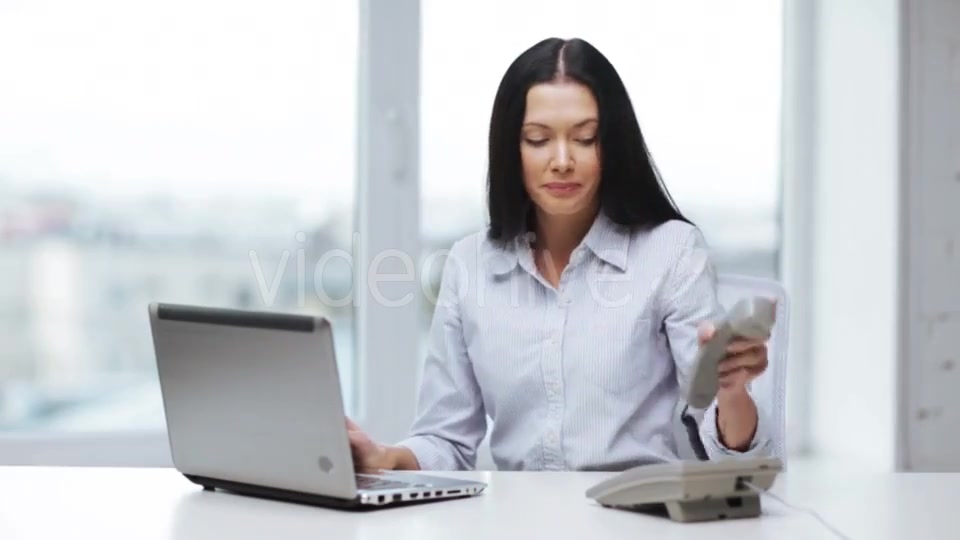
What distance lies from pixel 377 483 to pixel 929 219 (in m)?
1.71

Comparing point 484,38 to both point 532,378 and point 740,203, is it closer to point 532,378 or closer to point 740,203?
point 740,203

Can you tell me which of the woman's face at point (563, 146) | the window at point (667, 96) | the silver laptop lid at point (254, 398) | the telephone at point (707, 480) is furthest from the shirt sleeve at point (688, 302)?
the window at point (667, 96)

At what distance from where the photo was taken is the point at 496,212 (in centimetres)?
187

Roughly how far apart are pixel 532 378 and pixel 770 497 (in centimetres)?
49

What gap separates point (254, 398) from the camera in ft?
4.22

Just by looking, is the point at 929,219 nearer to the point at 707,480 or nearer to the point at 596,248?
the point at 596,248

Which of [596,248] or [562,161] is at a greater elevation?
[562,161]

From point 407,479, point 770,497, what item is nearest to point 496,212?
point 407,479

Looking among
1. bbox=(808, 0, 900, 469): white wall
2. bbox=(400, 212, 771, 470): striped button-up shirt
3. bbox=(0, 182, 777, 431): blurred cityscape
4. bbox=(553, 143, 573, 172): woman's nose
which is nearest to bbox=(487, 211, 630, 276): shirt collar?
bbox=(400, 212, 771, 470): striped button-up shirt

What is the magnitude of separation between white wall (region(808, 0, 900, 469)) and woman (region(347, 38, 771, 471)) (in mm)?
1015

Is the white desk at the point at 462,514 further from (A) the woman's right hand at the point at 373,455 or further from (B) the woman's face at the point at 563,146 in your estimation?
(B) the woman's face at the point at 563,146

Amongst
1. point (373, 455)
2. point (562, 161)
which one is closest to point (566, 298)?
point (562, 161)

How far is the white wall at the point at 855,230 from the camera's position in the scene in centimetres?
265

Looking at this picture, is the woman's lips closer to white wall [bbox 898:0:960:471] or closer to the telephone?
the telephone
